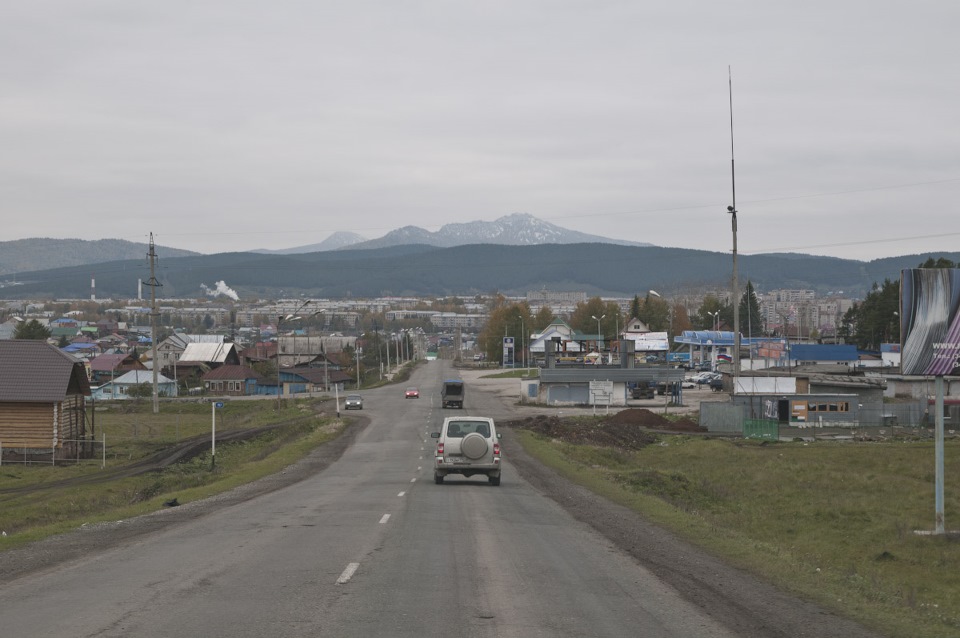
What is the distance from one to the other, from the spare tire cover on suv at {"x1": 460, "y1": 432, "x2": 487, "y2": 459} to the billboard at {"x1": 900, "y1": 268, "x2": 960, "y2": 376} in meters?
12.4

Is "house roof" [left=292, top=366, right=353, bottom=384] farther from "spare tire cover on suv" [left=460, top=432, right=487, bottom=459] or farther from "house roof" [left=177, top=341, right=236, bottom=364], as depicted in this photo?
"spare tire cover on suv" [left=460, top=432, right=487, bottom=459]

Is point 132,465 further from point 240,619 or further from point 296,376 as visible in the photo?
point 296,376

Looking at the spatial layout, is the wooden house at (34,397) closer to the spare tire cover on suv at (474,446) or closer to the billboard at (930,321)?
the spare tire cover on suv at (474,446)

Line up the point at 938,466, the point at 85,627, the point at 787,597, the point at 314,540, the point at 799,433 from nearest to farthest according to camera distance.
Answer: the point at 85,627 → the point at 787,597 → the point at 314,540 → the point at 938,466 → the point at 799,433

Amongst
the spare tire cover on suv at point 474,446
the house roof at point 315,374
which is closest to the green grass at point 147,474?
the spare tire cover on suv at point 474,446

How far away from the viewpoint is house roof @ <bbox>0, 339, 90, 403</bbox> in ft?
166

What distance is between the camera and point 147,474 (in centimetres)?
4278

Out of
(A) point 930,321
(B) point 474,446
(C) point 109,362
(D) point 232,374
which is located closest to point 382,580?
(A) point 930,321

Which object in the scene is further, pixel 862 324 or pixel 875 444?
pixel 862 324

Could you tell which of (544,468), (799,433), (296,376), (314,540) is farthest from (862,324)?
(314,540)

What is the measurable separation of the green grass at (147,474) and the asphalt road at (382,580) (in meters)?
3.93

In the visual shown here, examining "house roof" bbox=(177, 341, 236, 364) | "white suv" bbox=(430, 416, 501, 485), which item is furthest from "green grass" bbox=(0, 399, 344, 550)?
Result: "house roof" bbox=(177, 341, 236, 364)

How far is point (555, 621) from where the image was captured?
11.7m

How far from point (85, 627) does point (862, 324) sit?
539 feet
